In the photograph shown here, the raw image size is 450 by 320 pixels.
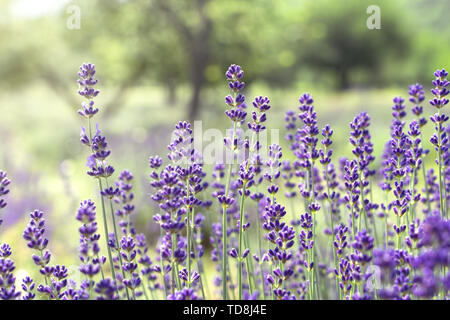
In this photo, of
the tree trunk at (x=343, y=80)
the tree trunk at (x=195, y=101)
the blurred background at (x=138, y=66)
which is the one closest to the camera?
the blurred background at (x=138, y=66)

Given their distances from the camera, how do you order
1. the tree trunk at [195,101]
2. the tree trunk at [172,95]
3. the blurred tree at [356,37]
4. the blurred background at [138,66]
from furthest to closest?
Result: the blurred tree at [356,37], the tree trunk at [172,95], the tree trunk at [195,101], the blurred background at [138,66]

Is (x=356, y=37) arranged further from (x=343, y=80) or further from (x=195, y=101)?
(x=195, y=101)

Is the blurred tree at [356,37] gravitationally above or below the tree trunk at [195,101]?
above

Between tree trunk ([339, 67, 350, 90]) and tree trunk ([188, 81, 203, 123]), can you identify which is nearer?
tree trunk ([188, 81, 203, 123])

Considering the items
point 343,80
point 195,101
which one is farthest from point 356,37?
point 195,101

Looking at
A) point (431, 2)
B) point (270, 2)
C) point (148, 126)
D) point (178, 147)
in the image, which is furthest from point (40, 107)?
point (178, 147)

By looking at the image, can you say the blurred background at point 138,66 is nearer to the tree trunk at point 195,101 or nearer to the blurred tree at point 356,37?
the tree trunk at point 195,101

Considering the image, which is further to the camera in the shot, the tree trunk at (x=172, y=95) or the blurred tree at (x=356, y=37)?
the blurred tree at (x=356, y=37)

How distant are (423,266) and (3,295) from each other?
1059 mm

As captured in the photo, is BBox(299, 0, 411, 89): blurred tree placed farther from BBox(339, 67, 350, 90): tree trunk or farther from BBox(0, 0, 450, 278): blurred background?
BBox(0, 0, 450, 278): blurred background

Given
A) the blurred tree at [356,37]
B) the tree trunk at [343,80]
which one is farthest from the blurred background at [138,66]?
the tree trunk at [343,80]

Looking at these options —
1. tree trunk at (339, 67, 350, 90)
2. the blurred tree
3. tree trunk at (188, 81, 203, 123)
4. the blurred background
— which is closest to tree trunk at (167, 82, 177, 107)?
the blurred background
